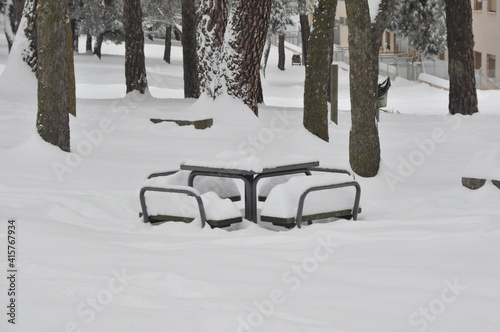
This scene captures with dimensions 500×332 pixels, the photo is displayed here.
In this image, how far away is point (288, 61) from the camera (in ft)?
207

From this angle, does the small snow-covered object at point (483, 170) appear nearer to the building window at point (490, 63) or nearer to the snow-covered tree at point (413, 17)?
the snow-covered tree at point (413, 17)

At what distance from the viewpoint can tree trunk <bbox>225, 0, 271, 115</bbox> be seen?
1545 centimetres

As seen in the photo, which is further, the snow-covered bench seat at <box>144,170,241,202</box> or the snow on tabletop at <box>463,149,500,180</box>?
the snow on tabletop at <box>463,149,500,180</box>

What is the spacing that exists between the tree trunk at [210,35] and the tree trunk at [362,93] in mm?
5530

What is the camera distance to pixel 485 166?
33.0 ft

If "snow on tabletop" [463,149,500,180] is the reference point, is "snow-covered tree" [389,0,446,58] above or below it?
above
